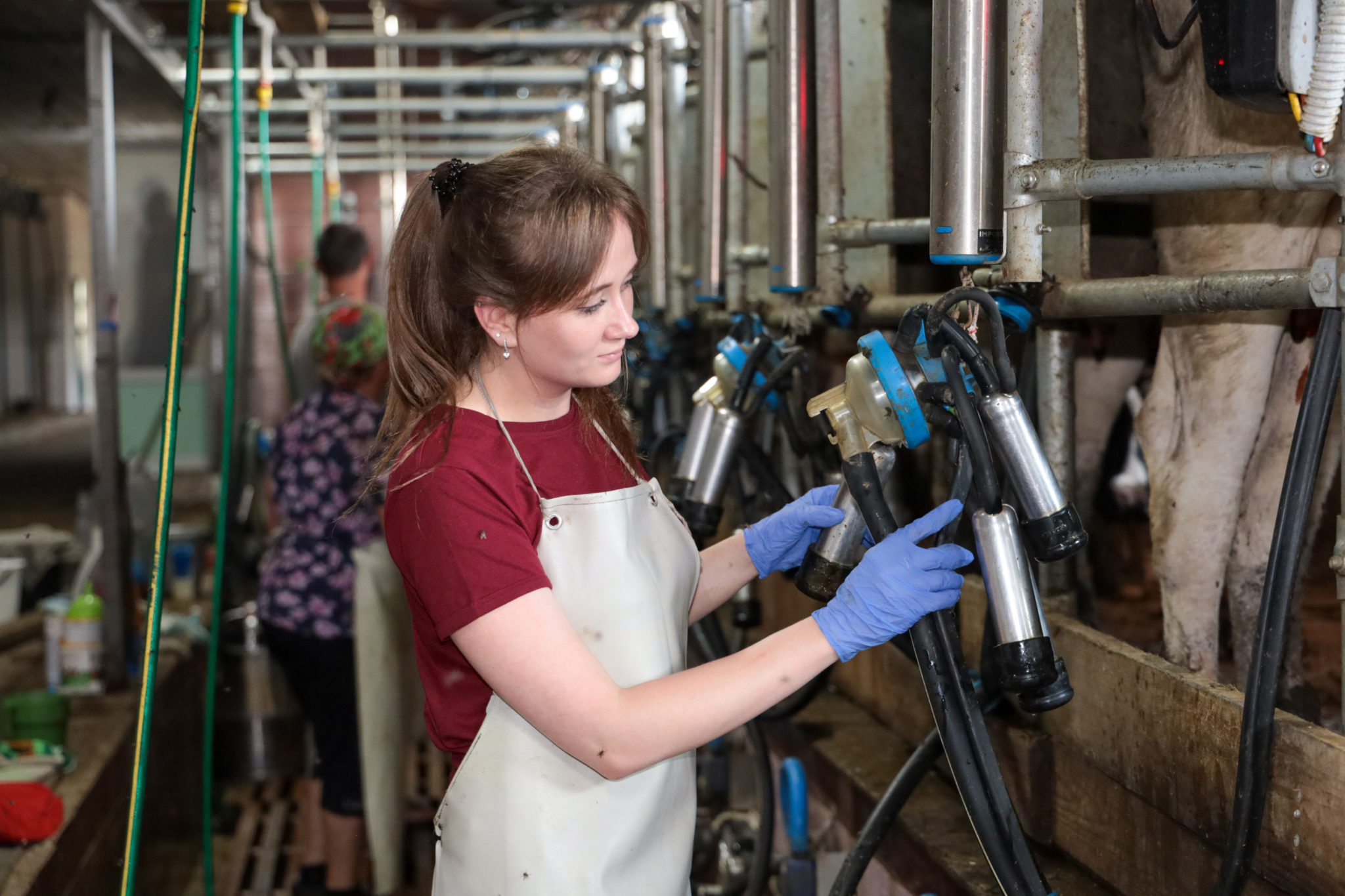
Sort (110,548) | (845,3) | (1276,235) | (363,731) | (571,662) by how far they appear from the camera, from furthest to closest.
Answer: (110,548) → (363,731) → (845,3) → (1276,235) → (571,662)

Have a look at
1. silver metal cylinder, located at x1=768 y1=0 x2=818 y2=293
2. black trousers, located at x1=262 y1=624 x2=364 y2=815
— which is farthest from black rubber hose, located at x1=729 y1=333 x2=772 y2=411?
black trousers, located at x1=262 y1=624 x2=364 y2=815

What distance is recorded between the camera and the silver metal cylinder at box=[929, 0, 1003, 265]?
5.07ft

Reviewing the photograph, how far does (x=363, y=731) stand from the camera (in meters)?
3.21

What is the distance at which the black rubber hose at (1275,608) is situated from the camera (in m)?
1.28

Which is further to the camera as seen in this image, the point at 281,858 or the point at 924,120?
the point at 281,858

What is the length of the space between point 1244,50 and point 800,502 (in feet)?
2.45

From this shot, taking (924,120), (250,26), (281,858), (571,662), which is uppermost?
(250,26)

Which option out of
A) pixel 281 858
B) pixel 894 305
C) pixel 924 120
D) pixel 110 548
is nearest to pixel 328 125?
pixel 110 548

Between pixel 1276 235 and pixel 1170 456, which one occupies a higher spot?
pixel 1276 235

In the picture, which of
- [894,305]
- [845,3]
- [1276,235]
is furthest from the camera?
[845,3]

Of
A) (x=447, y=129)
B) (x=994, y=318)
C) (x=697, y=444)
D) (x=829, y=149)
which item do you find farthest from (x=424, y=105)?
(x=994, y=318)

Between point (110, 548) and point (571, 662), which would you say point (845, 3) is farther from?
point (110, 548)

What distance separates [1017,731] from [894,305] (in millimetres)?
811

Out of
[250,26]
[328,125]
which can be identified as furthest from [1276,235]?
[328,125]
